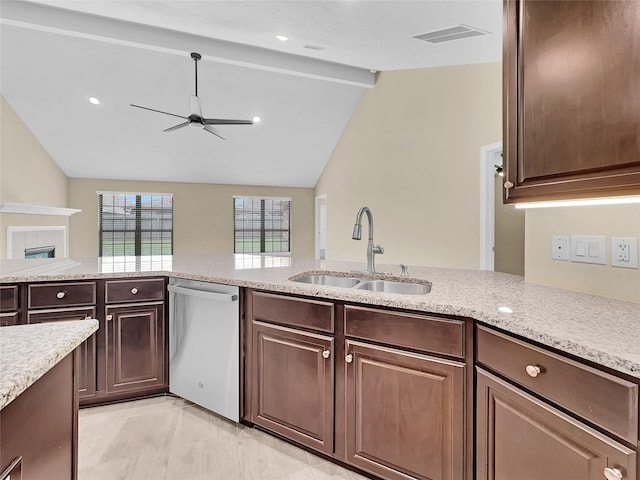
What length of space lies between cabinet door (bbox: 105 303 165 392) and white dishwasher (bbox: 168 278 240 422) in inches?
3.7

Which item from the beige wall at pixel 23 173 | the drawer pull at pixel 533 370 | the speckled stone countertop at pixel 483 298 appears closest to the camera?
the speckled stone countertop at pixel 483 298

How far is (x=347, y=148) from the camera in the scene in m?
6.79

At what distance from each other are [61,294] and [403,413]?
6.93 ft

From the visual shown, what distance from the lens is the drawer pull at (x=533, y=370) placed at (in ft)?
3.39

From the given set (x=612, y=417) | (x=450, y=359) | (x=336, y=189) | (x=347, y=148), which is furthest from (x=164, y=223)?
(x=612, y=417)

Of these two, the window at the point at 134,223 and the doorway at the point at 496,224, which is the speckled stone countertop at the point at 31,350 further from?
the window at the point at 134,223

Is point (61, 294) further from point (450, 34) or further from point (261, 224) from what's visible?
point (261, 224)

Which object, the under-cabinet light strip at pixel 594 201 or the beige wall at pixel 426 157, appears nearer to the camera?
the under-cabinet light strip at pixel 594 201

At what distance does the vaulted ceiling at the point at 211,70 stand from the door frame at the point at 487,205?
0.89 metres

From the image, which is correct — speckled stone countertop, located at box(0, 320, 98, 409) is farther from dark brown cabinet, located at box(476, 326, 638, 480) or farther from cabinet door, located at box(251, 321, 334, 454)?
dark brown cabinet, located at box(476, 326, 638, 480)

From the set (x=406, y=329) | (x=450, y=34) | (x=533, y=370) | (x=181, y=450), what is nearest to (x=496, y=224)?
(x=450, y=34)

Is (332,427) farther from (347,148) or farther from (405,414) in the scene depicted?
(347,148)

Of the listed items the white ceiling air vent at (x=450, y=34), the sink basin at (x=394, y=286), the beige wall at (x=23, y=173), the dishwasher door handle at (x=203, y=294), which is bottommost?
the dishwasher door handle at (x=203, y=294)

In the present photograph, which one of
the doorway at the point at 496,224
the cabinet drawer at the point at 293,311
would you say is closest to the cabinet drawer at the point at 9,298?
the cabinet drawer at the point at 293,311
